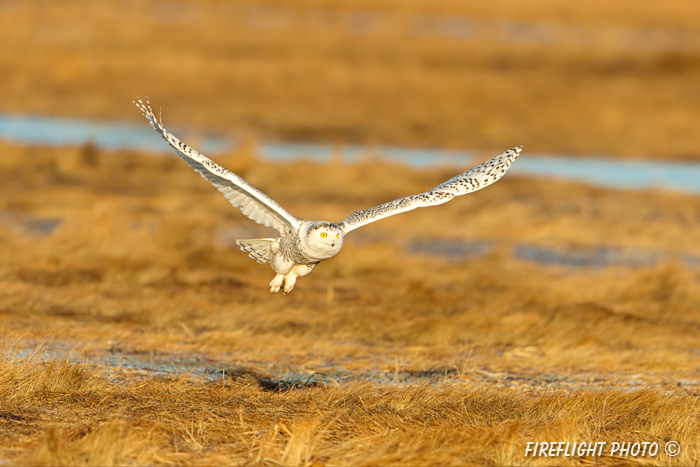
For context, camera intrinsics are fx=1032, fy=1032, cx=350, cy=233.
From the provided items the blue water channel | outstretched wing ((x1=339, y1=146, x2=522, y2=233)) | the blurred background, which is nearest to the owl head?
outstretched wing ((x1=339, y1=146, x2=522, y2=233))

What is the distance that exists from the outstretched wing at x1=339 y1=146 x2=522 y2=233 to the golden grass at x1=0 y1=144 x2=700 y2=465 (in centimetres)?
130

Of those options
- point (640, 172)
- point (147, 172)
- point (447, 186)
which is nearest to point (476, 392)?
point (447, 186)

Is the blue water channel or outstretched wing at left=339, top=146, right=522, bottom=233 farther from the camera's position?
the blue water channel

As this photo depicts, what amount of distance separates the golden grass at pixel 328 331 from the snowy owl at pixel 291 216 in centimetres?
77

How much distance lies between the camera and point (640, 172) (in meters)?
22.9

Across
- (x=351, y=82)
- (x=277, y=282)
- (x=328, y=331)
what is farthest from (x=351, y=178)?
(x=351, y=82)

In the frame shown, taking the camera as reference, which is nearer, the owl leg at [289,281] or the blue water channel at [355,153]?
the owl leg at [289,281]

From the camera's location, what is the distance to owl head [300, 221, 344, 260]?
864 cm

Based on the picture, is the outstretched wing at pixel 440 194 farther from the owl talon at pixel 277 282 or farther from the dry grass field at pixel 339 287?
the dry grass field at pixel 339 287

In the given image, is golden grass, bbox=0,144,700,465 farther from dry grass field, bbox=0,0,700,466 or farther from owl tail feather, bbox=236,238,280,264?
owl tail feather, bbox=236,238,280,264

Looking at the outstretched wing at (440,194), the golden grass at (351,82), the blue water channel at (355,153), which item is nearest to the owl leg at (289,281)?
the outstretched wing at (440,194)

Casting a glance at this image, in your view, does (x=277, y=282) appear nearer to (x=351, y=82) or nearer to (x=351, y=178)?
(x=351, y=178)

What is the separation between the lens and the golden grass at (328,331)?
6684 millimetres

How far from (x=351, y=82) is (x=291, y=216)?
67.7 ft
